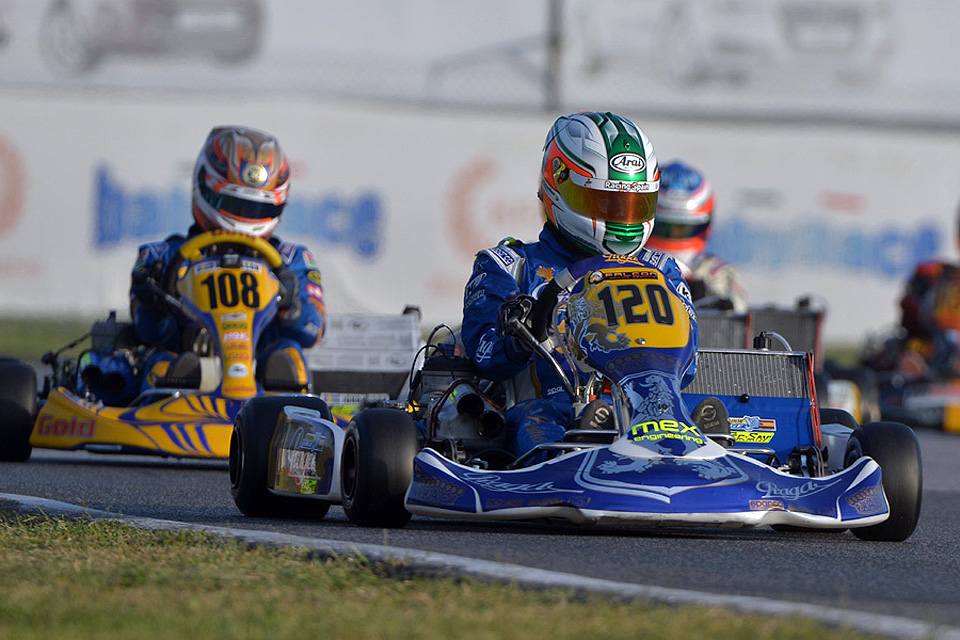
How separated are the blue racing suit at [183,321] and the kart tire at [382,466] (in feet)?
11.3

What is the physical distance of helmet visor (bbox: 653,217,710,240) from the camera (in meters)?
10.6

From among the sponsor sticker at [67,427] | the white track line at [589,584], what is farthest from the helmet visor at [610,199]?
the sponsor sticker at [67,427]

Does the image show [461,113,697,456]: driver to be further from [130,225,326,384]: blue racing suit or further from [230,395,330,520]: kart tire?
[130,225,326,384]: blue racing suit

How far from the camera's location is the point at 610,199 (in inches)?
241

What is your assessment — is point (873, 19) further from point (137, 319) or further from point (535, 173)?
point (137, 319)

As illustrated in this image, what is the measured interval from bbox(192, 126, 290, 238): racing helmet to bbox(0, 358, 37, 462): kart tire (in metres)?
1.43

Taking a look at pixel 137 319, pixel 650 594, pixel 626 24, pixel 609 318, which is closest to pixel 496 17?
pixel 626 24

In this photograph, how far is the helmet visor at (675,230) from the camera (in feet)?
34.8

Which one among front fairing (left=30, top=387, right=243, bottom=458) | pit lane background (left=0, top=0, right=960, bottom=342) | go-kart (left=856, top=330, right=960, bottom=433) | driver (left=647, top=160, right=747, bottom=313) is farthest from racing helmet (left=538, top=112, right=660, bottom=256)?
pit lane background (left=0, top=0, right=960, bottom=342)

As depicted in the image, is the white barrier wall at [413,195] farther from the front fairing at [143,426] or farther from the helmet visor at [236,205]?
the front fairing at [143,426]

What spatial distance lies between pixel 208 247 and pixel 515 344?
3.54 meters

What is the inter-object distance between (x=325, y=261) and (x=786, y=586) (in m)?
16.0

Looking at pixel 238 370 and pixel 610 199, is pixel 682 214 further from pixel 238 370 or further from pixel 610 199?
pixel 610 199

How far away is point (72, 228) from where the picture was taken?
19938 millimetres
